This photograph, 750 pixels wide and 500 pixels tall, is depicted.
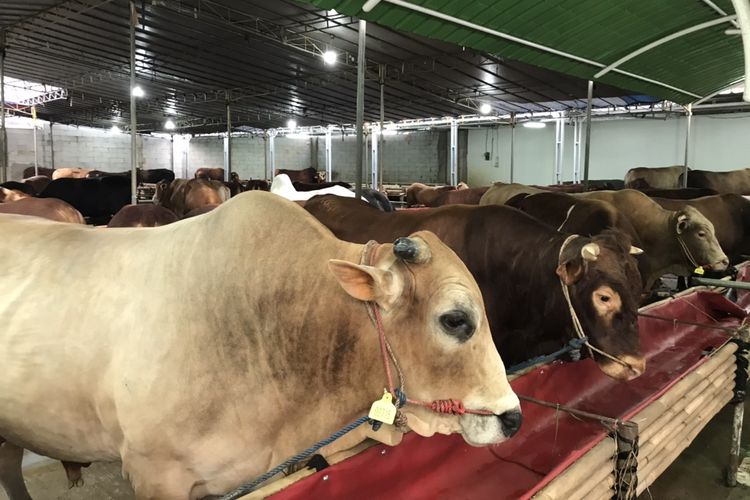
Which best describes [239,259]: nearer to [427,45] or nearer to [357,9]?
[357,9]

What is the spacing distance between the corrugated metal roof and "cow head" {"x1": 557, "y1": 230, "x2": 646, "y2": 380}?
723 centimetres

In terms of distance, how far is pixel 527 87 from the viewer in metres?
16.7

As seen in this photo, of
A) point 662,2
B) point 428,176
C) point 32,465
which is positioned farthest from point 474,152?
point 32,465

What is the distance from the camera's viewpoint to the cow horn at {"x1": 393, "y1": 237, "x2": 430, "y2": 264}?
173 cm

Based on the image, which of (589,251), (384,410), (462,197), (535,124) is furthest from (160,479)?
(535,124)

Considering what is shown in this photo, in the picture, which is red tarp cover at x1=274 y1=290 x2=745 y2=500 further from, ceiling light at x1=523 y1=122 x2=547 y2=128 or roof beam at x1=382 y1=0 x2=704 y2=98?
ceiling light at x1=523 y1=122 x2=547 y2=128

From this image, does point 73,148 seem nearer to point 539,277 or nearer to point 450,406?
point 539,277

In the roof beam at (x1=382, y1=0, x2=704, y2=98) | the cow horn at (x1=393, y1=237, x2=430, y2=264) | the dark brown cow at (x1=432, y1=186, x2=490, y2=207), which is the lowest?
the cow horn at (x1=393, y1=237, x2=430, y2=264)

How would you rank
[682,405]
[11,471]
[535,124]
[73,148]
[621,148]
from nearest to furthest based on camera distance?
[11,471] → [682,405] → [621,148] → [535,124] → [73,148]

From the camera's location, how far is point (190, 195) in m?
11.2

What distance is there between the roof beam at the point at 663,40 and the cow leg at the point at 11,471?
24.3 ft

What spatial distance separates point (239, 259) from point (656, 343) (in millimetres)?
4010

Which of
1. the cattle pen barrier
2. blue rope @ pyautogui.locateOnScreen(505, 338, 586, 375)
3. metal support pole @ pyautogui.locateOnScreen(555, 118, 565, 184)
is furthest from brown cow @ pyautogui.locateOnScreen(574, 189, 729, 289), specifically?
metal support pole @ pyautogui.locateOnScreen(555, 118, 565, 184)

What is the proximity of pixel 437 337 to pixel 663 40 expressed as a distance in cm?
662
